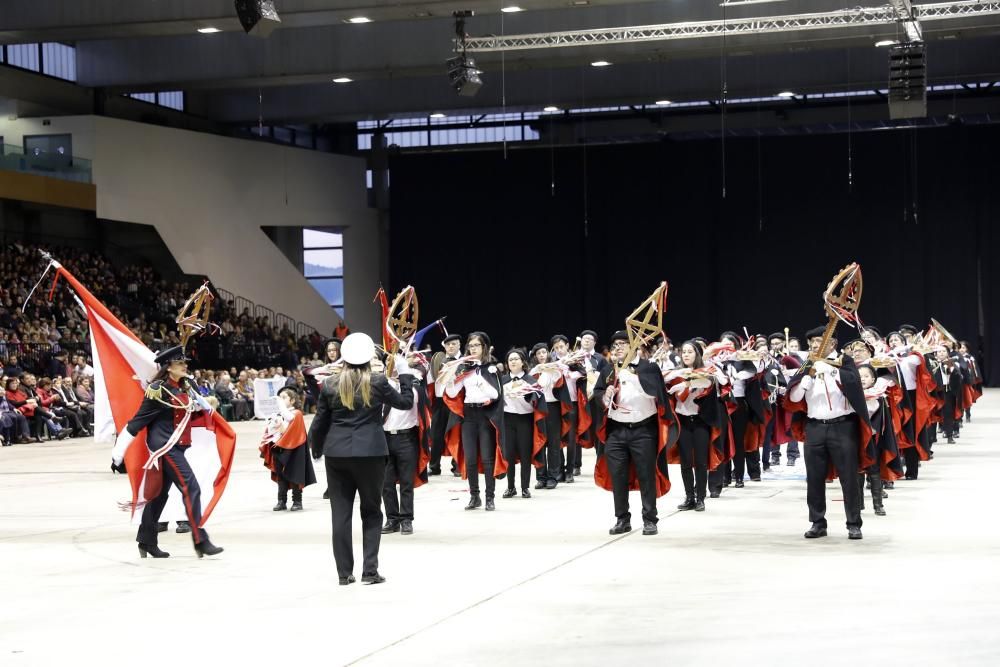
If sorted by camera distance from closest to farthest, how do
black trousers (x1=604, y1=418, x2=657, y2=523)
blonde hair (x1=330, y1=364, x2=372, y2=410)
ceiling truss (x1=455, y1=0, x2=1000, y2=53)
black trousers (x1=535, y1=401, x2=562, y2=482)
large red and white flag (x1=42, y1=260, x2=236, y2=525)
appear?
blonde hair (x1=330, y1=364, x2=372, y2=410), large red and white flag (x1=42, y1=260, x2=236, y2=525), black trousers (x1=604, y1=418, x2=657, y2=523), black trousers (x1=535, y1=401, x2=562, y2=482), ceiling truss (x1=455, y1=0, x2=1000, y2=53)

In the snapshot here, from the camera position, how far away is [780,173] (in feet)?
129

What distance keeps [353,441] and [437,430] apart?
26.9 ft

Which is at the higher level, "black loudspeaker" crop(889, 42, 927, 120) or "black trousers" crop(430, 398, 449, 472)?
"black loudspeaker" crop(889, 42, 927, 120)

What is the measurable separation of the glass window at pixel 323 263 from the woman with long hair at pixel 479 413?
3040 cm

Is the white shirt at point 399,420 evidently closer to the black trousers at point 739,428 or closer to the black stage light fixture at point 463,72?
the black trousers at point 739,428

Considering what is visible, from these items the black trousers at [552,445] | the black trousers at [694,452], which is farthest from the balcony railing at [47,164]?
the black trousers at [694,452]

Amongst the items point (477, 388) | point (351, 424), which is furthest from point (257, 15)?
point (351, 424)

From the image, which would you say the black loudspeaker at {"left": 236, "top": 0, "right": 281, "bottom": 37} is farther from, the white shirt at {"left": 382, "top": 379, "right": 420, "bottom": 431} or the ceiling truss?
the white shirt at {"left": 382, "top": 379, "right": 420, "bottom": 431}

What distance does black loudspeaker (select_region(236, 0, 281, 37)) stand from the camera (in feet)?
56.4

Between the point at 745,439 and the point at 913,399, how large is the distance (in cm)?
235

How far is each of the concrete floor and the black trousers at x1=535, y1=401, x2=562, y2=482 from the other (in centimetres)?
180

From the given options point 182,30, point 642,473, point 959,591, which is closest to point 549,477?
point 642,473

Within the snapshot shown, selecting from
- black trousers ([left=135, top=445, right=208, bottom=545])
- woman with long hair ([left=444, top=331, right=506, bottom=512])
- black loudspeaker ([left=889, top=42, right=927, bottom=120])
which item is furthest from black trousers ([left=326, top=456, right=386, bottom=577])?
black loudspeaker ([left=889, top=42, right=927, bottom=120])

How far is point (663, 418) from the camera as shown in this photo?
33.9ft
